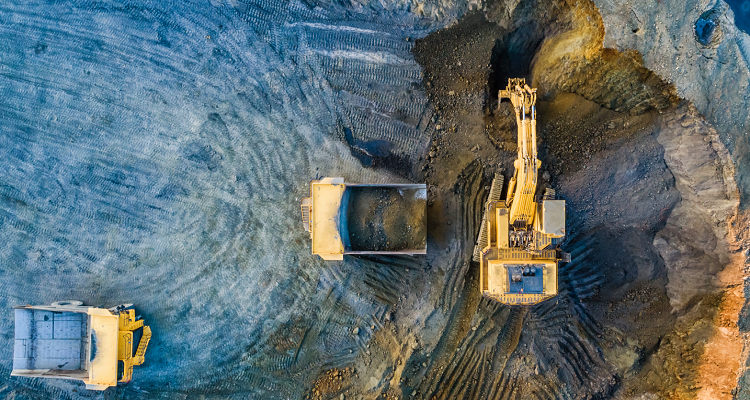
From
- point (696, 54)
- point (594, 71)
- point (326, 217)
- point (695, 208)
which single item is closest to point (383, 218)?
point (326, 217)

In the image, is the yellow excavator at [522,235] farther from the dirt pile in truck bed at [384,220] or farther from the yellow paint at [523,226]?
the dirt pile in truck bed at [384,220]

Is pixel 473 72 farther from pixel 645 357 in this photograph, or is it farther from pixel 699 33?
pixel 645 357

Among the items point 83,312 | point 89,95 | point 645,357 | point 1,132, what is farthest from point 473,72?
point 1,132

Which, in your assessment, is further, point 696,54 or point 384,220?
point 384,220

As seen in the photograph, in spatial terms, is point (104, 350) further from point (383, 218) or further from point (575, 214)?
point (575, 214)

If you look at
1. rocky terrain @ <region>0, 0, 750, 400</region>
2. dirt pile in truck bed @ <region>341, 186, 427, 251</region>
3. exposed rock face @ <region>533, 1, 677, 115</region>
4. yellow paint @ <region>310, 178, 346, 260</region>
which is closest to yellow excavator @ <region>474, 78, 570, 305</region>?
rocky terrain @ <region>0, 0, 750, 400</region>

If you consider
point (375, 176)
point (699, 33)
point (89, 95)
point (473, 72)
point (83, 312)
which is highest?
point (699, 33)
